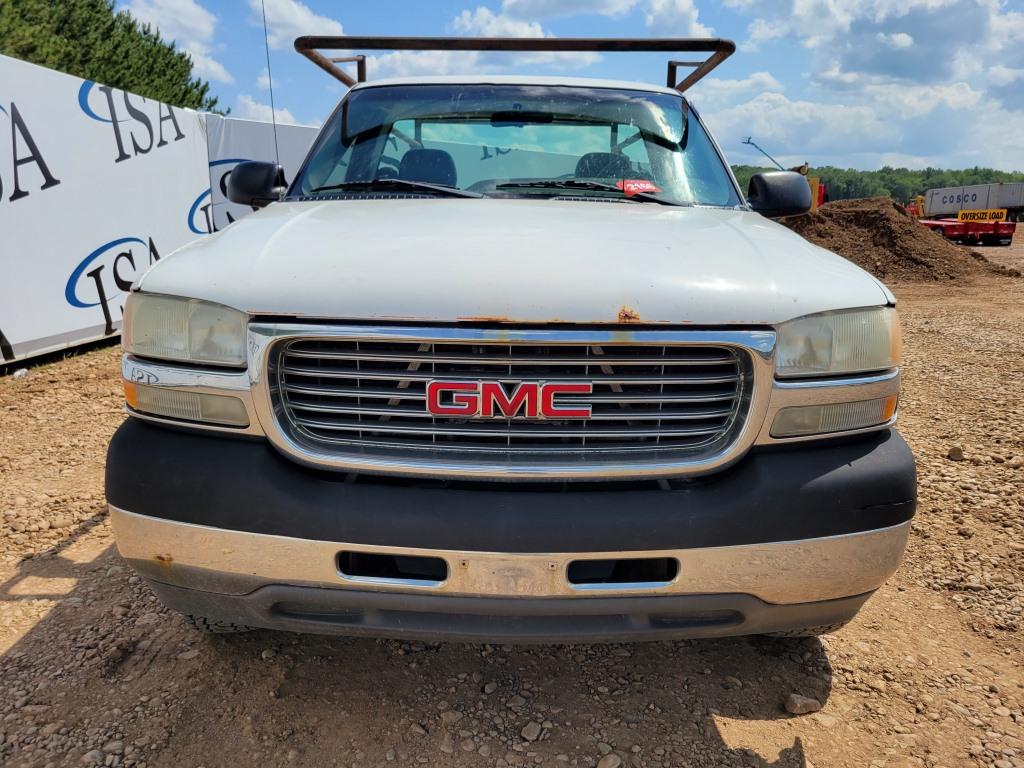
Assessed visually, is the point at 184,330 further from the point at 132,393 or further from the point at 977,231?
the point at 977,231

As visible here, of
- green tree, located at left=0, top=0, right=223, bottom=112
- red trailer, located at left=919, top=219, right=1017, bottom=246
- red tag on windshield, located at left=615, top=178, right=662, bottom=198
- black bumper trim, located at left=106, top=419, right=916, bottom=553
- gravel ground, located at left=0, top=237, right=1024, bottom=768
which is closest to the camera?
black bumper trim, located at left=106, top=419, right=916, bottom=553

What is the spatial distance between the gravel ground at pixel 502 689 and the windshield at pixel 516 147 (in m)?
1.70

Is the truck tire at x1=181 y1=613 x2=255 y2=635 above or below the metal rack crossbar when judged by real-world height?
below

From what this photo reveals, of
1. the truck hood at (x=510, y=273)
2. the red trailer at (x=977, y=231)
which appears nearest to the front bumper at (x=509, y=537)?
the truck hood at (x=510, y=273)

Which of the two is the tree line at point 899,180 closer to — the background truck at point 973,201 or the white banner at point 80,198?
the background truck at point 973,201

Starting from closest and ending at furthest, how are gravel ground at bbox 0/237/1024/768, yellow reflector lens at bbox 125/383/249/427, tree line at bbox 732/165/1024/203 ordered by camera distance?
yellow reflector lens at bbox 125/383/249/427
gravel ground at bbox 0/237/1024/768
tree line at bbox 732/165/1024/203

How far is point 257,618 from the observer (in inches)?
77.4

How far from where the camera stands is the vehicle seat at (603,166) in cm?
311

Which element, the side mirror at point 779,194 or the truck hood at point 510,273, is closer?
the truck hood at point 510,273

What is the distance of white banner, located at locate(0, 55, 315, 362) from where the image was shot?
261 inches

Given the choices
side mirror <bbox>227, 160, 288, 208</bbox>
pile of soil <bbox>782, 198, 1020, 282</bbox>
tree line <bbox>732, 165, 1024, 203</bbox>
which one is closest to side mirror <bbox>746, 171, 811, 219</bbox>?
side mirror <bbox>227, 160, 288, 208</bbox>

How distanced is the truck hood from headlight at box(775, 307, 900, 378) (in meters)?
0.03

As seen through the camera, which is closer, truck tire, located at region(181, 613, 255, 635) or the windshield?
truck tire, located at region(181, 613, 255, 635)

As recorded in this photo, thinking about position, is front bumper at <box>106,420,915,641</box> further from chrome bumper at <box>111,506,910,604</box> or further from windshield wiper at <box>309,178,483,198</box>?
windshield wiper at <box>309,178,483,198</box>
